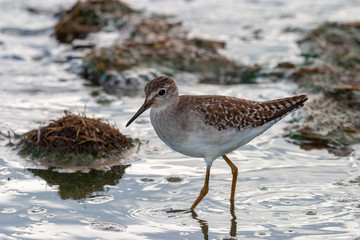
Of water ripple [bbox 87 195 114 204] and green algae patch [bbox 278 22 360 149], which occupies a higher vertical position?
Answer: green algae patch [bbox 278 22 360 149]

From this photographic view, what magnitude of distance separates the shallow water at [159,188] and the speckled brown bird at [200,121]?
0.47 metres

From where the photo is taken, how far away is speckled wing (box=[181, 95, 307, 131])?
23.6ft

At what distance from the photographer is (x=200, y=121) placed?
23.2 ft

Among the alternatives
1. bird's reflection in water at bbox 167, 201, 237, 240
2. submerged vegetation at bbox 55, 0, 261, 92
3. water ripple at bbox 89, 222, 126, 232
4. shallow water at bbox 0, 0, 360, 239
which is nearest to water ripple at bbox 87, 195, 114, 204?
shallow water at bbox 0, 0, 360, 239

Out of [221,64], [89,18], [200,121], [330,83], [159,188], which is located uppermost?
[89,18]

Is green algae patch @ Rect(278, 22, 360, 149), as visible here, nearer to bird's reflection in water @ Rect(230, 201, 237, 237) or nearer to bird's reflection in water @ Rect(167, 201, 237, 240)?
bird's reflection in water @ Rect(230, 201, 237, 237)

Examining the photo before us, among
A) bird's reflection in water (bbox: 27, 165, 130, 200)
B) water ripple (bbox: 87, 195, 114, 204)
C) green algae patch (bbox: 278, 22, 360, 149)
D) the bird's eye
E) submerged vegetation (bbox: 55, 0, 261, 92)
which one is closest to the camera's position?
the bird's eye

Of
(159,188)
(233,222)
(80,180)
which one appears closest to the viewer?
(233,222)

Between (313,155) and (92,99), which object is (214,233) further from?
(92,99)

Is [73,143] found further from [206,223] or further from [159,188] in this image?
[206,223]

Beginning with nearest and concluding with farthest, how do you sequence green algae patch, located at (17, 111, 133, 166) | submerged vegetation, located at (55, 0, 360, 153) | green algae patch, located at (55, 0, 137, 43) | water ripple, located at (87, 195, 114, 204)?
water ripple, located at (87, 195, 114, 204), green algae patch, located at (17, 111, 133, 166), submerged vegetation, located at (55, 0, 360, 153), green algae patch, located at (55, 0, 137, 43)

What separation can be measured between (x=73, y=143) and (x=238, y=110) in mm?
2542

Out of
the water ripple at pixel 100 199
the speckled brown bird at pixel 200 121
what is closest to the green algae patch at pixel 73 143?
the water ripple at pixel 100 199

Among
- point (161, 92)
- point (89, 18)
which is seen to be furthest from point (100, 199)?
point (89, 18)
